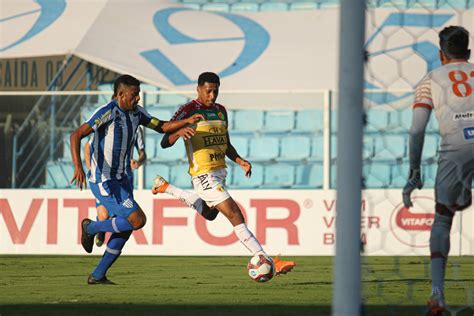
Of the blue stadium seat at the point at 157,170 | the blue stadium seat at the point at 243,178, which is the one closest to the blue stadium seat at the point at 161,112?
the blue stadium seat at the point at 157,170

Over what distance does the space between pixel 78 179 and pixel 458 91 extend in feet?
9.98

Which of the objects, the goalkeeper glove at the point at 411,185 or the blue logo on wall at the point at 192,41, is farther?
the blue logo on wall at the point at 192,41

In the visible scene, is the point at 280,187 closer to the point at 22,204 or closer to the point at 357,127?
the point at 22,204

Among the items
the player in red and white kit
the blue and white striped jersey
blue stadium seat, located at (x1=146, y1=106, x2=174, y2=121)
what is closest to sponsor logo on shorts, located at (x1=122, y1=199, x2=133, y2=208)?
the blue and white striped jersey

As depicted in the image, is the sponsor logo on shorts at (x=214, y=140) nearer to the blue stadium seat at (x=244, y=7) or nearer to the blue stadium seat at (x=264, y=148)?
the blue stadium seat at (x=264, y=148)

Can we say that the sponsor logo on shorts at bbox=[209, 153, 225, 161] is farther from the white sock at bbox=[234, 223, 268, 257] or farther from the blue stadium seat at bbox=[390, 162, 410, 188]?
the blue stadium seat at bbox=[390, 162, 410, 188]

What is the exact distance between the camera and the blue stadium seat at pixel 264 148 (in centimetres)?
1510

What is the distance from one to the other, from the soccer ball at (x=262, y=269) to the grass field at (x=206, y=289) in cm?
12

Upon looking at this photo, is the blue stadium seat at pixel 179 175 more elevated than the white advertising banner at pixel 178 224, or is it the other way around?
the blue stadium seat at pixel 179 175

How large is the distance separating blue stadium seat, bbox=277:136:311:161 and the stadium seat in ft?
0.78

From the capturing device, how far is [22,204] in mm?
13742

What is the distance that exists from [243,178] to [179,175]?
0.89 meters

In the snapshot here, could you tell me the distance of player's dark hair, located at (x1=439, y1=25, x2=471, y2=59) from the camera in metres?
5.85

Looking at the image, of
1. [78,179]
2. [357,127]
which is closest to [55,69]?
[78,179]
